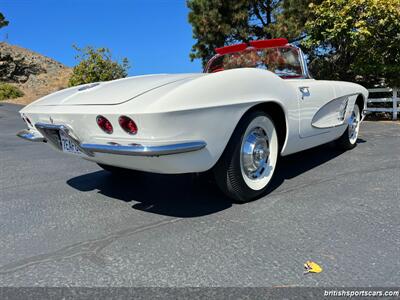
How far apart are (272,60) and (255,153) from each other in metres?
1.51

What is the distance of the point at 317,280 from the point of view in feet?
6.15

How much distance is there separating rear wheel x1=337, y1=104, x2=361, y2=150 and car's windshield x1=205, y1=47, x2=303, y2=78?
131 cm

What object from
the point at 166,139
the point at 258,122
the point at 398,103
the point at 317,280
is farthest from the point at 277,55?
the point at 398,103

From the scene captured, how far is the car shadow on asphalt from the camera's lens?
118 inches

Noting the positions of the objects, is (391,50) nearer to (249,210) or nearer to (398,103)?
(398,103)

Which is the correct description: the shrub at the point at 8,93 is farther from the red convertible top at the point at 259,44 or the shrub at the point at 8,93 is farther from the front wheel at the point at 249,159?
the front wheel at the point at 249,159

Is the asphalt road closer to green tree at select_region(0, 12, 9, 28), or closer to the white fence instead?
the white fence

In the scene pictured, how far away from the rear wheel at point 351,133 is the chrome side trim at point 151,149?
9.88 ft

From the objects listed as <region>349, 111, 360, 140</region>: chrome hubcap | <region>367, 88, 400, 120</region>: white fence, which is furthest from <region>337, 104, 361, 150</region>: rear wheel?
<region>367, 88, 400, 120</region>: white fence

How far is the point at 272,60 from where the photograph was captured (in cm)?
411

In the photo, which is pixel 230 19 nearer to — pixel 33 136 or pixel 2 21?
pixel 33 136

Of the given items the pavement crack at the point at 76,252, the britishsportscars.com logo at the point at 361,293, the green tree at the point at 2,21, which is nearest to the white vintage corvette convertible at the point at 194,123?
the pavement crack at the point at 76,252

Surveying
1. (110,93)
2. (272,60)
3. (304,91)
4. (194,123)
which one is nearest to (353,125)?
(272,60)

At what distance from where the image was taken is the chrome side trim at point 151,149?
234 cm
